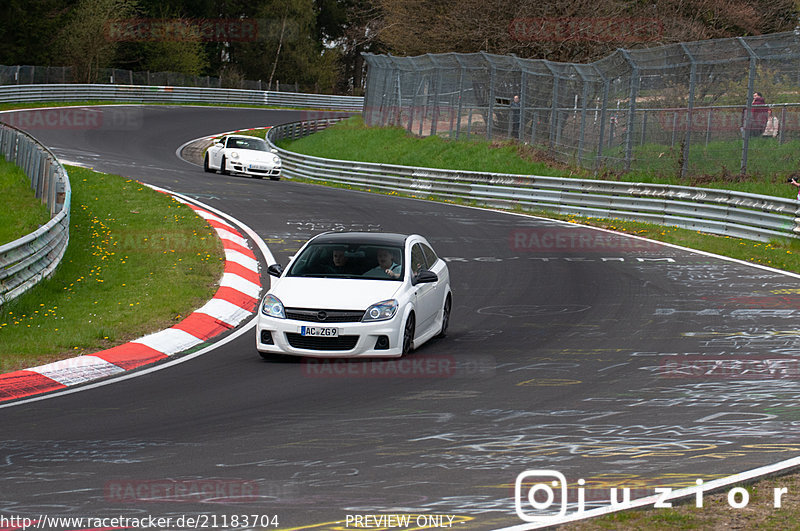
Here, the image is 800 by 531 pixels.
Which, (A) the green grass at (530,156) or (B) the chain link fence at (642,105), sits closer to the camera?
(B) the chain link fence at (642,105)

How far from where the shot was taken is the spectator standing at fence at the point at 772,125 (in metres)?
22.6

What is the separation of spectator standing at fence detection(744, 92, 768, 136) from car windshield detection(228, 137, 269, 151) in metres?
17.0

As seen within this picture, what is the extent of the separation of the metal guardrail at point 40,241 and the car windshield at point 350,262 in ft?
12.3

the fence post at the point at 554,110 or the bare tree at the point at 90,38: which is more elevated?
the bare tree at the point at 90,38

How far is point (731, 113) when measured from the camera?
928 inches

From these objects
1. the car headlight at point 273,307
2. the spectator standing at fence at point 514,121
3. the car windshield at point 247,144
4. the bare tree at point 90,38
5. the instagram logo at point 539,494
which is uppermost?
the bare tree at point 90,38

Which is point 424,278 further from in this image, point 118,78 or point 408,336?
point 118,78

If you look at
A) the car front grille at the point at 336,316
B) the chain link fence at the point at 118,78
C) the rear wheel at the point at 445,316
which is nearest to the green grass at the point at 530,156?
the rear wheel at the point at 445,316

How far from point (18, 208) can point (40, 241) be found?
6.57 metres

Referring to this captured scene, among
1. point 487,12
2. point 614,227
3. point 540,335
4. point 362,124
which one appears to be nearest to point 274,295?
point 540,335

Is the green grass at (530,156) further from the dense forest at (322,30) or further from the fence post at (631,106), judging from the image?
the dense forest at (322,30)

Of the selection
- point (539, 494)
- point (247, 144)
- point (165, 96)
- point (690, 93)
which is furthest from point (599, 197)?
point (165, 96)

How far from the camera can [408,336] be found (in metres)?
11.1

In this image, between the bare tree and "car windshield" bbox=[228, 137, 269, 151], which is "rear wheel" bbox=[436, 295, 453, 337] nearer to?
"car windshield" bbox=[228, 137, 269, 151]
